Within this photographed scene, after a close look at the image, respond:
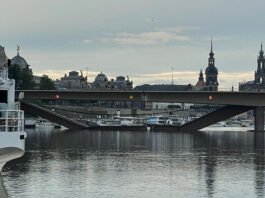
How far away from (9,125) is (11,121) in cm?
51

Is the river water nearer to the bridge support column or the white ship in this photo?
the white ship

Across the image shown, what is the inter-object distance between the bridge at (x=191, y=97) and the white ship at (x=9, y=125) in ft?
344

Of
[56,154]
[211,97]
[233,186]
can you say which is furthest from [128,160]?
[211,97]

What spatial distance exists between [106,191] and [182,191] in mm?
5188

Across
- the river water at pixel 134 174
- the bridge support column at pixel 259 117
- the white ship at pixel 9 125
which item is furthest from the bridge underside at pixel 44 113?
the white ship at pixel 9 125

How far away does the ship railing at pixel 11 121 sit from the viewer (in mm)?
36591

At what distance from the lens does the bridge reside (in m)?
146

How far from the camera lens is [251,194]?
44281 mm

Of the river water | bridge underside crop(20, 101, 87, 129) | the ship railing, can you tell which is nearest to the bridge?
bridge underside crop(20, 101, 87, 129)

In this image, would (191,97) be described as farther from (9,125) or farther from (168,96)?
(9,125)

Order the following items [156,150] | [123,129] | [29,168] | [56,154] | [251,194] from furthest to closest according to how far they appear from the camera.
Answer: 1. [123,129]
2. [156,150]
3. [56,154]
4. [29,168]
5. [251,194]

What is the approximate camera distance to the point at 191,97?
150250mm

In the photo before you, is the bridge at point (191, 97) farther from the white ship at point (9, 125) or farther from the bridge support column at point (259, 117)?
the white ship at point (9, 125)

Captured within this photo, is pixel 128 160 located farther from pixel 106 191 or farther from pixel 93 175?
pixel 106 191
